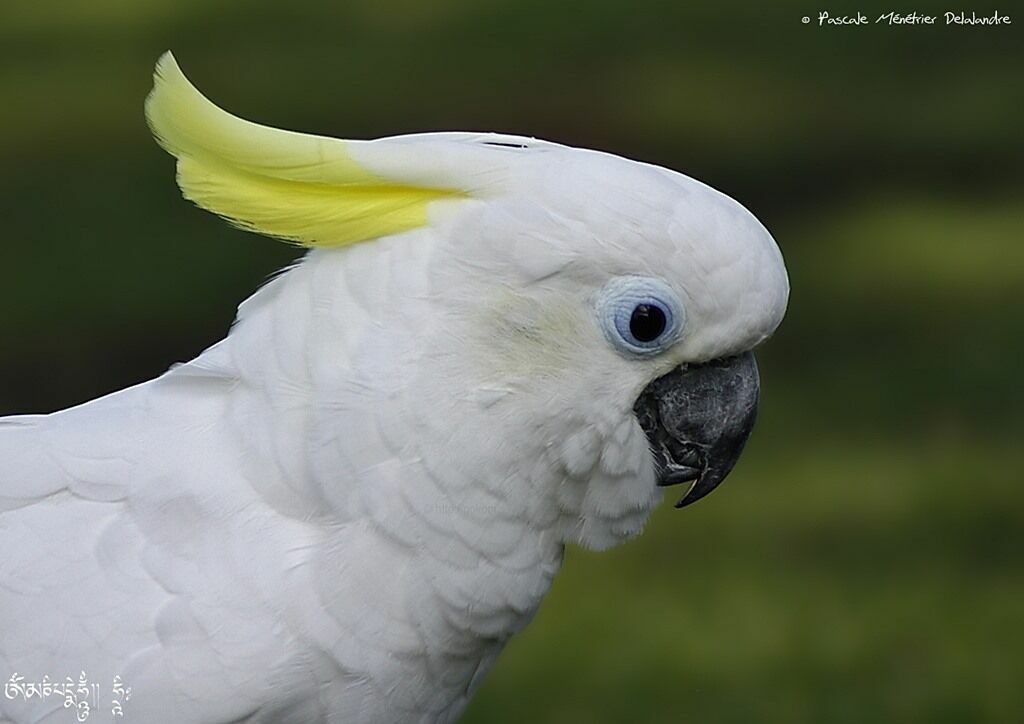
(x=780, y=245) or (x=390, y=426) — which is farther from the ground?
(x=780, y=245)

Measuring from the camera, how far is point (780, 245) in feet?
14.6

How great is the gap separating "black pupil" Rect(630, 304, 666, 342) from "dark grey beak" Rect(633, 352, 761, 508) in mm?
78

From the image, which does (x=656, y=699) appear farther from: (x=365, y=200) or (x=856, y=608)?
(x=365, y=200)

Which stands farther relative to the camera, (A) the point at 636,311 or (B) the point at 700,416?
(B) the point at 700,416

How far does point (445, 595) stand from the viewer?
4.87ft

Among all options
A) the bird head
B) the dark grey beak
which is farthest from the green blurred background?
the bird head

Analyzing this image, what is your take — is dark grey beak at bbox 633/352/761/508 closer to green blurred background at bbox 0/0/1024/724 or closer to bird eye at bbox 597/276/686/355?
bird eye at bbox 597/276/686/355

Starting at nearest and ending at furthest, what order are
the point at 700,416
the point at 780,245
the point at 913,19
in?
the point at 700,416, the point at 780,245, the point at 913,19

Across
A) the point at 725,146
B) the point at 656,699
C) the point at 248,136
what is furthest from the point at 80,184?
the point at 248,136

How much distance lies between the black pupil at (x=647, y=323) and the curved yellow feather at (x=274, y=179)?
0.25m

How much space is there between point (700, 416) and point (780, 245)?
3.04 meters

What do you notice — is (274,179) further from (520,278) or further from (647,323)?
(647,323)

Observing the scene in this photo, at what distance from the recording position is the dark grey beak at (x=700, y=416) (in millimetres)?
1505

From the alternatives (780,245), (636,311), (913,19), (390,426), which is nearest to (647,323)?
(636,311)
